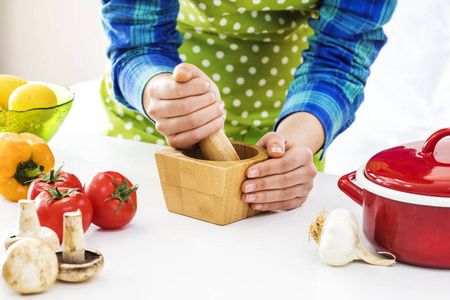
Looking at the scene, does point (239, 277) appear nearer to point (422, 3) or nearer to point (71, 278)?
point (71, 278)

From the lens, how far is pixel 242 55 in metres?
1.46

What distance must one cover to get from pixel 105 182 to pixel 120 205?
0.04 meters

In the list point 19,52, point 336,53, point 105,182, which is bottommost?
point 19,52

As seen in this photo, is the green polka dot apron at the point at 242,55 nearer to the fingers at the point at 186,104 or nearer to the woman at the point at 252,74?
the woman at the point at 252,74

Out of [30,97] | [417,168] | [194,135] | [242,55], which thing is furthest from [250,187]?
[242,55]

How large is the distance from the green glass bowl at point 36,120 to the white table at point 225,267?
0.61 ft

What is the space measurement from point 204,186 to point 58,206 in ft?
0.67

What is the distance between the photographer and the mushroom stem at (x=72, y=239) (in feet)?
2.14

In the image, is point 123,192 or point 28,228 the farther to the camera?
point 123,192

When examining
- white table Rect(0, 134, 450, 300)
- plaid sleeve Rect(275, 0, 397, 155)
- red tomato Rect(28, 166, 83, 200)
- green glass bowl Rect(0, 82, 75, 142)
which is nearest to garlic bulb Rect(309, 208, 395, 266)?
white table Rect(0, 134, 450, 300)

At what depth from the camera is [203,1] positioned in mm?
1345

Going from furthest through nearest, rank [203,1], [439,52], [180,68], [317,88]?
[439,52] → [203,1] → [317,88] → [180,68]

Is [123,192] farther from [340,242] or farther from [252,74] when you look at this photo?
[252,74]

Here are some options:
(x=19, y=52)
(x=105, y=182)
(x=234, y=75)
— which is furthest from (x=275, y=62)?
(x=19, y=52)
